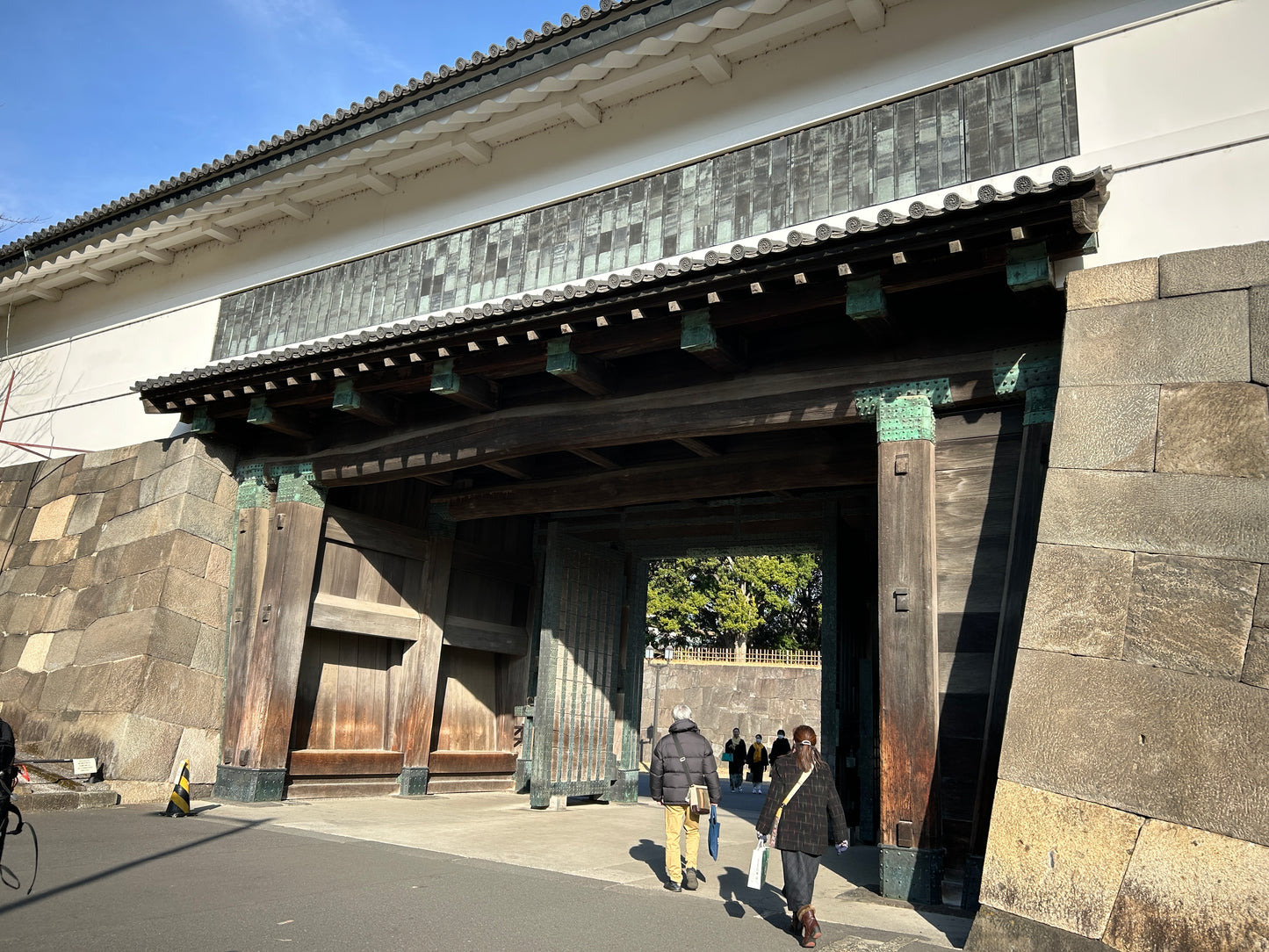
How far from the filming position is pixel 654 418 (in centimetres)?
841

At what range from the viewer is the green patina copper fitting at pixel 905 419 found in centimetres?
705

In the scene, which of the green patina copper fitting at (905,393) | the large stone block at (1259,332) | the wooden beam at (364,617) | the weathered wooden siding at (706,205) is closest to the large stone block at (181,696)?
the wooden beam at (364,617)

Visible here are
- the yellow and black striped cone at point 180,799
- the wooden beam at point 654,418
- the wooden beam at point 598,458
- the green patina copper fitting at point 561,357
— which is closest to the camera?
the wooden beam at point 654,418

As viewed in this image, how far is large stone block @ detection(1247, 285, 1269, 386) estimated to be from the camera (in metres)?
5.42

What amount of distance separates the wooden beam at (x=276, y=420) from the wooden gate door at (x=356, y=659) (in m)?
1.06

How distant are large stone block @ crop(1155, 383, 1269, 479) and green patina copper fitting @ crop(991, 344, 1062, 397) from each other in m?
1.12

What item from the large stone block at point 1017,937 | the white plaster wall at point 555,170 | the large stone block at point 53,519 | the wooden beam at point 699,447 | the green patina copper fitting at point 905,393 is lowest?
the large stone block at point 1017,937

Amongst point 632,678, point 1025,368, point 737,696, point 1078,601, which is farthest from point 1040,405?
point 737,696

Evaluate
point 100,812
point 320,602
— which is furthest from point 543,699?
→ point 100,812

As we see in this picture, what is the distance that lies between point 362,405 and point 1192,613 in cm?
788

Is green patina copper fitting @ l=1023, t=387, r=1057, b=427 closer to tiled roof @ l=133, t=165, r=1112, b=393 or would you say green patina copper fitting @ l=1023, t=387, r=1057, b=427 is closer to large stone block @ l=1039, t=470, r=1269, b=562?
large stone block @ l=1039, t=470, r=1269, b=562

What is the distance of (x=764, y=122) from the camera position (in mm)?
8992

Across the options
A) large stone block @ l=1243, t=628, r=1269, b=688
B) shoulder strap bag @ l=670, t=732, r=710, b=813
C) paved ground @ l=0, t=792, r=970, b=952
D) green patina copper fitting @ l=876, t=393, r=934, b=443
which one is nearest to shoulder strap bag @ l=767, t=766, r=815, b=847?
paved ground @ l=0, t=792, r=970, b=952

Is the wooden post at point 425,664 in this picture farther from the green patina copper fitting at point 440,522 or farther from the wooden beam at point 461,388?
the wooden beam at point 461,388
